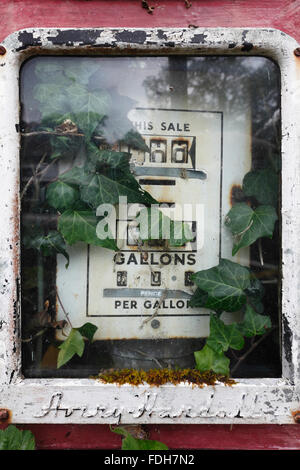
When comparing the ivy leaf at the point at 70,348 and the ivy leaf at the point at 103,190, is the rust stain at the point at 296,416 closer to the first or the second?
the ivy leaf at the point at 70,348

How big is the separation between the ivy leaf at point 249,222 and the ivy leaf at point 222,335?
217 millimetres

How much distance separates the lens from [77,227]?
1171mm

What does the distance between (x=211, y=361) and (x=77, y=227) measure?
1.84 ft

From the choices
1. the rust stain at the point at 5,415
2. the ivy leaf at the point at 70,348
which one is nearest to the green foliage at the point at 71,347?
the ivy leaf at the point at 70,348

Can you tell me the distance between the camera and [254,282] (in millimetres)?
1222

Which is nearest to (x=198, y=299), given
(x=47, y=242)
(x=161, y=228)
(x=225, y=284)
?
(x=225, y=284)

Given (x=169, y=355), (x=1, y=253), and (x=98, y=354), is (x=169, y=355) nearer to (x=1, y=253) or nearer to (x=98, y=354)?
(x=98, y=354)

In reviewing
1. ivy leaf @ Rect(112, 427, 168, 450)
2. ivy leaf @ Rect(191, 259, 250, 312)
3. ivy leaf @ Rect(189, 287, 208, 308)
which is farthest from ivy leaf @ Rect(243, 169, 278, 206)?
ivy leaf @ Rect(112, 427, 168, 450)

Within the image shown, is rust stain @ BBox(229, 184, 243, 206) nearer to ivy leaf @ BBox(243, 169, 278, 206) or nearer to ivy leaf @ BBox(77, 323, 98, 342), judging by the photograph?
ivy leaf @ BBox(243, 169, 278, 206)

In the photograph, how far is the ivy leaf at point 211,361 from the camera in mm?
1168

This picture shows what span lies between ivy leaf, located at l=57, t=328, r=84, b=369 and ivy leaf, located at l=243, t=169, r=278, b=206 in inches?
26.8

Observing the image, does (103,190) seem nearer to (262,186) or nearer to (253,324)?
(262,186)
